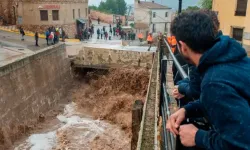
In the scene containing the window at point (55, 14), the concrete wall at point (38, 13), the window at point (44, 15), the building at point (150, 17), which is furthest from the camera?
the building at point (150, 17)

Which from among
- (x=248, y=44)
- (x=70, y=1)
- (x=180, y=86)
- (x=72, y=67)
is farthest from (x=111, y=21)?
(x=180, y=86)

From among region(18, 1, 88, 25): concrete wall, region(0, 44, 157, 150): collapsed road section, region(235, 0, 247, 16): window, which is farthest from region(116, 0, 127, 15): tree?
region(235, 0, 247, 16): window

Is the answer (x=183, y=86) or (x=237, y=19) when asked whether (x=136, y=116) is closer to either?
(x=183, y=86)

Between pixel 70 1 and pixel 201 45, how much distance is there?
32.1 m

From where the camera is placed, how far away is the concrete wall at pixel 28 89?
507 inches

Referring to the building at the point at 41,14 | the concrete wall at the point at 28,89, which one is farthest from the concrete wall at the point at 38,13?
the concrete wall at the point at 28,89

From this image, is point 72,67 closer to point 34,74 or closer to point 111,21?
point 34,74

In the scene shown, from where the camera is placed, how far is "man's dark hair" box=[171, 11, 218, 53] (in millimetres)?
1357

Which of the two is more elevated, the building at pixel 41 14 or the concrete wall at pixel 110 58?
the building at pixel 41 14

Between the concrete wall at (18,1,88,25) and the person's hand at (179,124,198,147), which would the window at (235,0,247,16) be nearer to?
the concrete wall at (18,1,88,25)

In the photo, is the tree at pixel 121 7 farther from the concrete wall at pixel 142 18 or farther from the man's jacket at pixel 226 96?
the man's jacket at pixel 226 96

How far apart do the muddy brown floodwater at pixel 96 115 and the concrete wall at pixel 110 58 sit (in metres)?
→ 0.55

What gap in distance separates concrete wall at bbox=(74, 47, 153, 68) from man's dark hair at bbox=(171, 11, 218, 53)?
1871 centimetres

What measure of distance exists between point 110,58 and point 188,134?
19935mm
